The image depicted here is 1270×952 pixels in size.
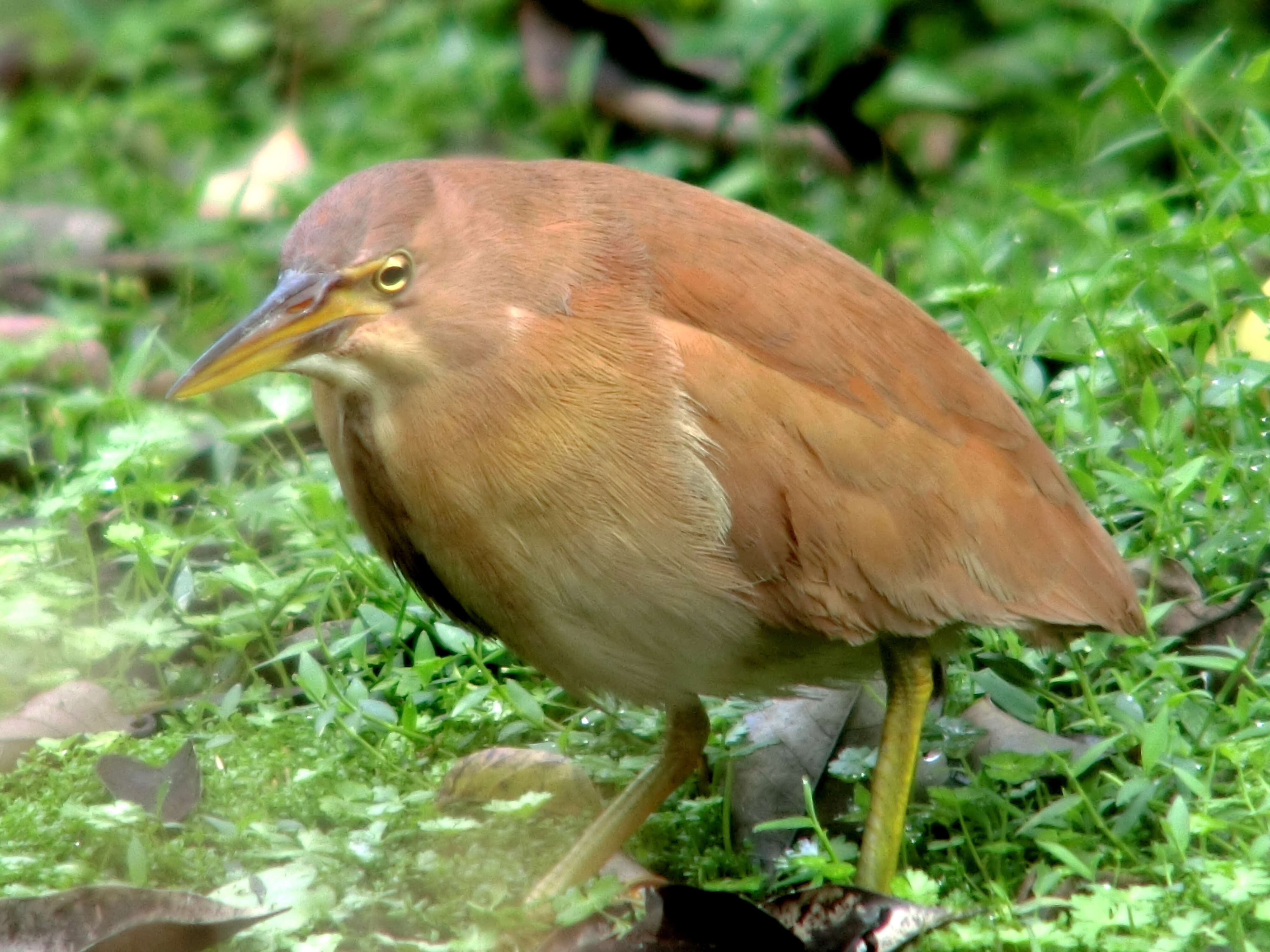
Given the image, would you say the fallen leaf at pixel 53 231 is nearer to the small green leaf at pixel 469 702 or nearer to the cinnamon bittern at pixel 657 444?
the small green leaf at pixel 469 702

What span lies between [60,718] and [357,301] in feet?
4.52

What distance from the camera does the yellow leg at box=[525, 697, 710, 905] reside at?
337 centimetres

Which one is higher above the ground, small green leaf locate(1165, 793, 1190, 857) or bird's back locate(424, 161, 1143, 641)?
bird's back locate(424, 161, 1143, 641)

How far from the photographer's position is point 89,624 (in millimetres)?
4176

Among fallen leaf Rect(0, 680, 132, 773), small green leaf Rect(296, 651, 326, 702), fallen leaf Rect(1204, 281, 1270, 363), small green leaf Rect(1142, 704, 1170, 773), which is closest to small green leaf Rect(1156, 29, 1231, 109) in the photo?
fallen leaf Rect(1204, 281, 1270, 363)

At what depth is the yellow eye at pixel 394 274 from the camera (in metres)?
3.00

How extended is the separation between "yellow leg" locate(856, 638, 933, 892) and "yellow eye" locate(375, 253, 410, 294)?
3.64 ft

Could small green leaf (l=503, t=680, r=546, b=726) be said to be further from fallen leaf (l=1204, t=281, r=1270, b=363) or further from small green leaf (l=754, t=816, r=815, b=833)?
fallen leaf (l=1204, t=281, r=1270, b=363)

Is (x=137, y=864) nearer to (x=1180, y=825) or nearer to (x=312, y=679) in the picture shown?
(x=312, y=679)

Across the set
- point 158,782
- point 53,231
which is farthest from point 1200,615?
point 53,231

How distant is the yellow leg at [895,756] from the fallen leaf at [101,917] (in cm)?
108

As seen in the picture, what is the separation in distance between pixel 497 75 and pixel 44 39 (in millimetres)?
2088

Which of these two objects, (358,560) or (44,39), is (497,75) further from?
(358,560)

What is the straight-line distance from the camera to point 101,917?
297cm
